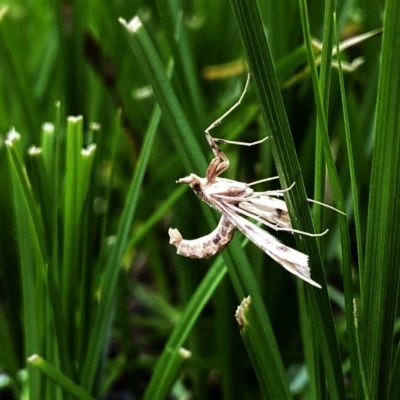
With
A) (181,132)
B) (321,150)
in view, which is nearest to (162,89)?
(181,132)

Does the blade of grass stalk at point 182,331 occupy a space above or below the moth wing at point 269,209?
below

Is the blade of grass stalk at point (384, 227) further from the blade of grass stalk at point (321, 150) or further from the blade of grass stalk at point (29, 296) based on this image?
the blade of grass stalk at point (29, 296)

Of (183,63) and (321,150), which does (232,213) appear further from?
(183,63)

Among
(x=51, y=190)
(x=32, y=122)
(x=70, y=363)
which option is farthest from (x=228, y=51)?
(x=70, y=363)

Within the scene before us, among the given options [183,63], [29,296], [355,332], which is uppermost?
[183,63]

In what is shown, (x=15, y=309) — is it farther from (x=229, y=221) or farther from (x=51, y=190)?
(x=229, y=221)

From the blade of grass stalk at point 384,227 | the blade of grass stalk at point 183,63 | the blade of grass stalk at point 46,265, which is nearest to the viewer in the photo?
the blade of grass stalk at point 384,227

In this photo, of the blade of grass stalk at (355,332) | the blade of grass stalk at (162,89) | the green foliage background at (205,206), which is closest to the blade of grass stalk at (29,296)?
the green foliage background at (205,206)
